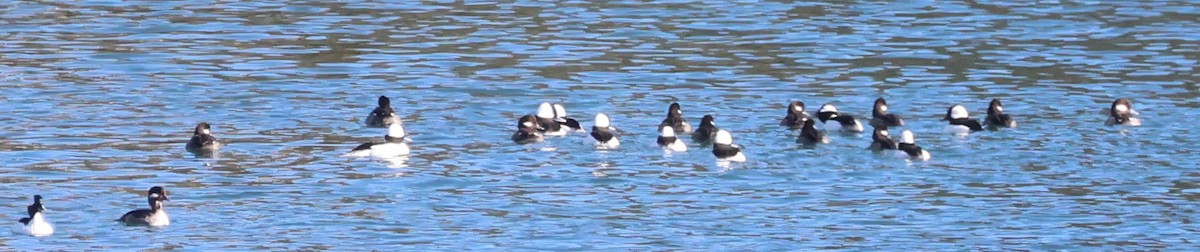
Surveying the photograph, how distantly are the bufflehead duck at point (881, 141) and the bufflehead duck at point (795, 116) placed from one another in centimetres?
152

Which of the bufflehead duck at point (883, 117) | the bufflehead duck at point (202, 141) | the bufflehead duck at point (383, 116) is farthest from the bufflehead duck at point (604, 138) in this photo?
the bufflehead duck at point (202, 141)

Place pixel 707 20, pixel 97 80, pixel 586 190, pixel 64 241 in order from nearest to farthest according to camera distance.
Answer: pixel 64 241 → pixel 586 190 → pixel 97 80 → pixel 707 20

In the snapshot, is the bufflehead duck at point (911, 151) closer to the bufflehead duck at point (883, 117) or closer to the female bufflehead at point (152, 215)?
the bufflehead duck at point (883, 117)

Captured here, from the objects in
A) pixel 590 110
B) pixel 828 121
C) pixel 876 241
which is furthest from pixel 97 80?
pixel 876 241

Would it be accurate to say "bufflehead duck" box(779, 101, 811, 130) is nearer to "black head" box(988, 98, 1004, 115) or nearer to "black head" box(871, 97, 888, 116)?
"black head" box(871, 97, 888, 116)

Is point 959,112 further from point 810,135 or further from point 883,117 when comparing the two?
point 810,135

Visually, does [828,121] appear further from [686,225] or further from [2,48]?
[2,48]

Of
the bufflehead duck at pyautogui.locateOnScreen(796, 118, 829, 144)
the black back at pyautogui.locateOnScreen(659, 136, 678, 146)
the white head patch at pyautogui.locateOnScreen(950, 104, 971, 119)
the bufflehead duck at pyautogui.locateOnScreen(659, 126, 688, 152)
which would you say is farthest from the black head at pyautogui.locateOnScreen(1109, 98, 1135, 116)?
the black back at pyautogui.locateOnScreen(659, 136, 678, 146)

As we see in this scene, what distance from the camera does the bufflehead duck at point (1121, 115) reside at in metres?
26.2

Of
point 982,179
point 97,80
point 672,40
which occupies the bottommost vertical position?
point 982,179

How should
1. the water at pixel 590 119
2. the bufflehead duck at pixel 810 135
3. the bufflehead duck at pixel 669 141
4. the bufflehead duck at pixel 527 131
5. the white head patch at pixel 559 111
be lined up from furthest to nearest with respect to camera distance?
the white head patch at pixel 559 111, the bufflehead duck at pixel 527 131, the bufflehead duck at pixel 810 135, the bufflehead duck at pixel 669 141, the water at pixel 590 119

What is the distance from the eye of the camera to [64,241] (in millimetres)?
19406

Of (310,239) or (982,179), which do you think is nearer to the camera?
(310,239)

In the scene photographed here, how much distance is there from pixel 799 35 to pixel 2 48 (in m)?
11.0
